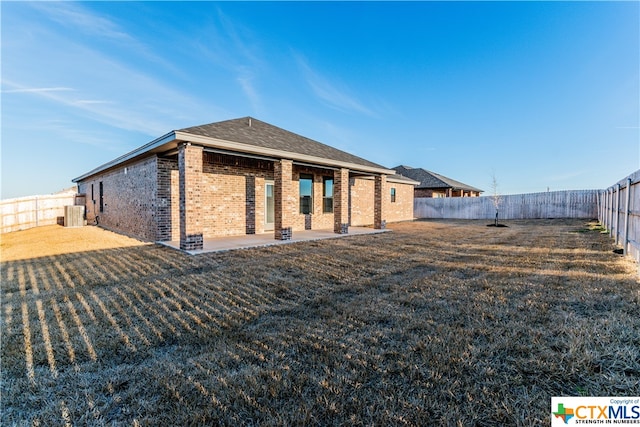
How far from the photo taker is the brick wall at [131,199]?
371 inches

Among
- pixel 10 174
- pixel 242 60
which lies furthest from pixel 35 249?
pixel 242 60

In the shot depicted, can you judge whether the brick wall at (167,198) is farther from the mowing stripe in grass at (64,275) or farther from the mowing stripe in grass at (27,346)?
the mowing stripe in grass at (27,346)

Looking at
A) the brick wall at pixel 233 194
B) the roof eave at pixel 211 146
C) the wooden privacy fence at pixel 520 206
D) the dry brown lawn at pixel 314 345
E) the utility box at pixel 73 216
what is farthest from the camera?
the wooden privacy fence at pixel 520 206

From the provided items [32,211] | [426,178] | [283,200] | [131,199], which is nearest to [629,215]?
[283,200]

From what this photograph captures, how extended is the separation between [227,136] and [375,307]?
7.21m

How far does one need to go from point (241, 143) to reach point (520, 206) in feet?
72.9

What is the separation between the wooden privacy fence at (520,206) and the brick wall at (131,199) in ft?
69.6

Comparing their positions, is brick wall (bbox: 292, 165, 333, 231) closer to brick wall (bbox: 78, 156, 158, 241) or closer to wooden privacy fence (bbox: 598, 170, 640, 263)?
brick wall (bbox: 78, 156, 158, 241)

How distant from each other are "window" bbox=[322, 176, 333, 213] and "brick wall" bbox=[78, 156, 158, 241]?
7.44m

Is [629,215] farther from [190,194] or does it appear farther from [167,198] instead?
Result: [167,198]

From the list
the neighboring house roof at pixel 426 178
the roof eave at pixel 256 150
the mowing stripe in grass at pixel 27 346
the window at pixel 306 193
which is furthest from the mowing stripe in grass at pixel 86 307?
the neighboring house roof at pixel 426 178

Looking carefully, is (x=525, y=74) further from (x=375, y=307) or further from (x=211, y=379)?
(x=211, y=379)

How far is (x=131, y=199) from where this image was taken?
10.9m

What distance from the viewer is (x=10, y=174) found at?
10.4 metres
